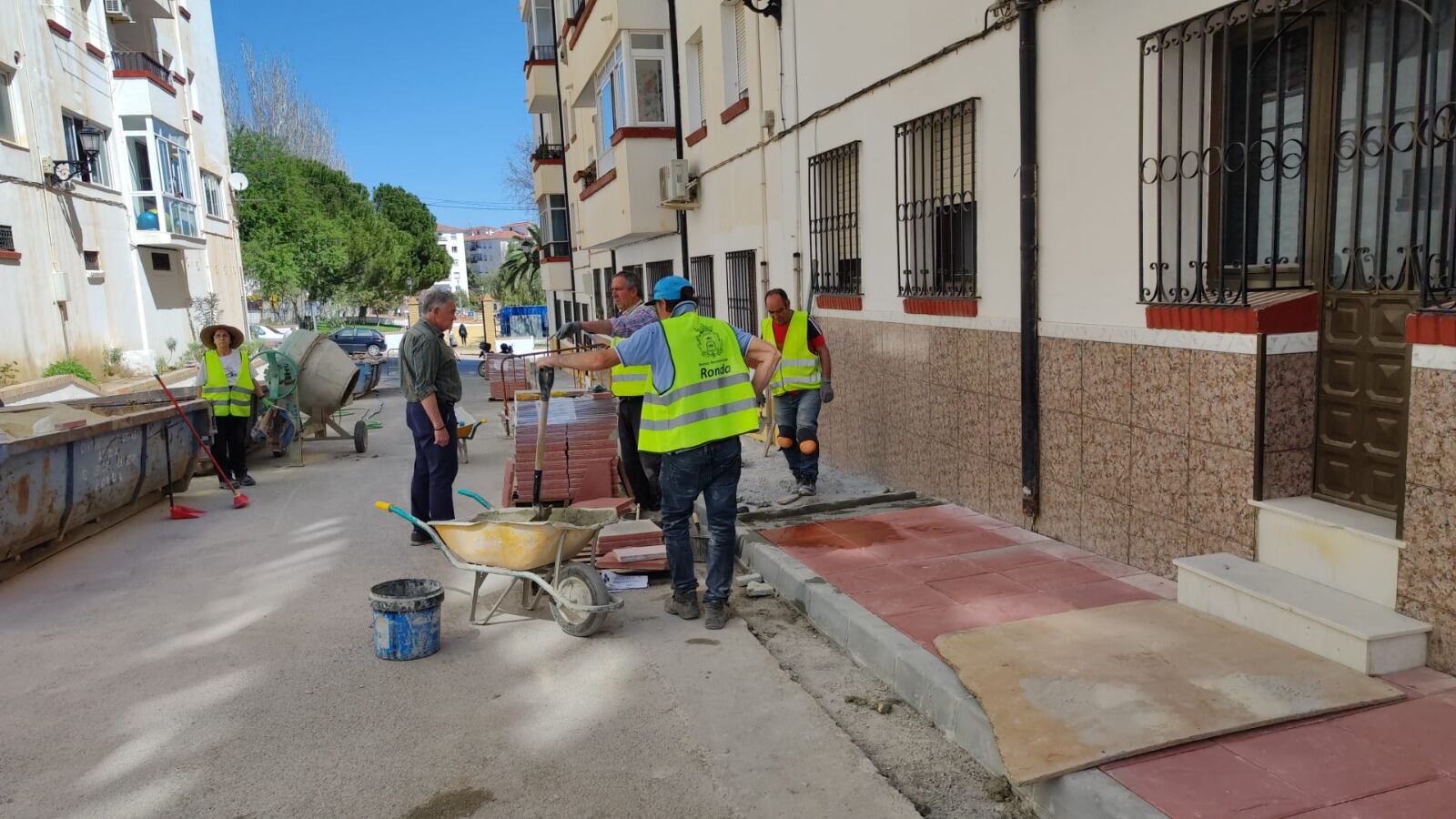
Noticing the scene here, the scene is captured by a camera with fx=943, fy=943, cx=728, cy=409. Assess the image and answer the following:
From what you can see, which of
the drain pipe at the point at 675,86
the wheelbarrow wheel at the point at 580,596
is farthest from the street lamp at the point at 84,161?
the wheelbarrow wheel at the point at 580,596

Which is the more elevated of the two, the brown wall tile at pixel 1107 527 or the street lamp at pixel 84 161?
the street lamp at pixel 84 161

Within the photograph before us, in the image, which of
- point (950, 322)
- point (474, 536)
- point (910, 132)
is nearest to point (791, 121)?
point (910, 132)

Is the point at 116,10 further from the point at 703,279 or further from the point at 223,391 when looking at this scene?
the point at 703,279

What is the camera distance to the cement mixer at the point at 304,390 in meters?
11.6

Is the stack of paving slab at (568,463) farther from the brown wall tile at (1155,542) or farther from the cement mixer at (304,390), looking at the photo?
the cement mixer at (304,390)

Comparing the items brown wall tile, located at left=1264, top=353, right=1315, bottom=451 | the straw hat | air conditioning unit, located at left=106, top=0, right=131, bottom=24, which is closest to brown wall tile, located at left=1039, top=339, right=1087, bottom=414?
brown wall tile, located at left=1264, top=353, right=1315, bottom=451

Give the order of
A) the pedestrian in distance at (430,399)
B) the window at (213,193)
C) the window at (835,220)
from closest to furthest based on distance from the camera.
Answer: the pedestrian in distance at (430,399) → the window at (835,220) → the window at (213,193)

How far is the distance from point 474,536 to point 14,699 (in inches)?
88.2

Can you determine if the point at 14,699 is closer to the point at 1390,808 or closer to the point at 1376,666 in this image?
the point at 1390,808

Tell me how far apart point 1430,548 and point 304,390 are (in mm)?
12115

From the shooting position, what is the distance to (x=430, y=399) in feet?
22.8

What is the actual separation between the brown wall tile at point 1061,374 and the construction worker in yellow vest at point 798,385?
6.63ft

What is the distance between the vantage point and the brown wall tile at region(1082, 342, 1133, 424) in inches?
201

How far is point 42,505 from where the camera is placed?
6.72 meters
